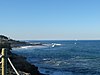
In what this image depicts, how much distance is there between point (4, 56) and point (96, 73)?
3697 cm

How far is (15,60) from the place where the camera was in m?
30.5

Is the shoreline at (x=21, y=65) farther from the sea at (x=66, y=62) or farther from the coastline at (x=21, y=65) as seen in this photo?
the sea at (x=66, y=62)

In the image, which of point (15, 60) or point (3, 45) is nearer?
point (15, 60)

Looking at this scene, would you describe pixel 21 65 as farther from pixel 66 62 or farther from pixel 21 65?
pixel 66 62

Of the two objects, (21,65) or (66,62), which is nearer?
(21,65)

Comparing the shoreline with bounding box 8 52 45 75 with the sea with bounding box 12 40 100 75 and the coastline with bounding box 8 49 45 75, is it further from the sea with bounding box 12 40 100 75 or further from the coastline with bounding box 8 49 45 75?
the sea with bounding box 12 40 100 75

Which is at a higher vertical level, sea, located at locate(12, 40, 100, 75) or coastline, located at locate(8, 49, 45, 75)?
coastline, located at locate(8, 49, 45, 75)

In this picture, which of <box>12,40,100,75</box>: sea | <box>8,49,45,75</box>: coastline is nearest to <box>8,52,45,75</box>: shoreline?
<box>8,49,45,75</box>: coastline

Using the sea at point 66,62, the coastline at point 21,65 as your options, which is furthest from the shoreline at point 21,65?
the sea at point 66,62

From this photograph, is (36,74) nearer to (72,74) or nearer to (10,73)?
(72,74)

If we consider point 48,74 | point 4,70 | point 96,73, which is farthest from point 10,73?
point 96,73

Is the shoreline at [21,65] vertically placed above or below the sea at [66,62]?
above

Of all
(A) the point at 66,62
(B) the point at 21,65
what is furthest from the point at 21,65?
(A) the point at 66,62

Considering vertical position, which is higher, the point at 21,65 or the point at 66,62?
the point at 21,65
